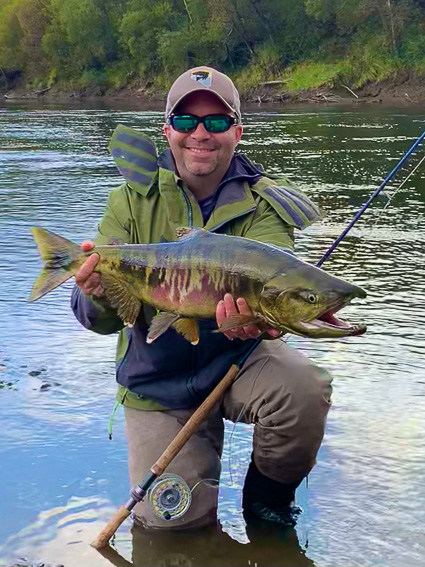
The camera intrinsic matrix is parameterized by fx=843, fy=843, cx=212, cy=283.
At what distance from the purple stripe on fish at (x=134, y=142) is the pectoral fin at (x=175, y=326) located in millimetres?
967

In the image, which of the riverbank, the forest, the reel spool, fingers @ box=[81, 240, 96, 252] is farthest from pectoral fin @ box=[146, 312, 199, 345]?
the forest

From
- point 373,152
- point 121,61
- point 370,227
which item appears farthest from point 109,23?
point 370,227

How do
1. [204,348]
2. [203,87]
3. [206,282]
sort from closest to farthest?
[206,282] → [204,348] → [203,87]

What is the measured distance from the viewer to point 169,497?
3.74 meters

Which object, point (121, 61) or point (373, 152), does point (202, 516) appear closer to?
point (373, 152)

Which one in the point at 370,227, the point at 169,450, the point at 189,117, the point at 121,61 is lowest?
the point at 121,61

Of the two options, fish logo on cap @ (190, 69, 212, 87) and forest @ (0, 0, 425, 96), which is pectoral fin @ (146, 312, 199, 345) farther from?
forest @ (0, 0, 425, 96)

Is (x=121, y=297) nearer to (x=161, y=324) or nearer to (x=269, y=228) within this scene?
(x=161, y=324)

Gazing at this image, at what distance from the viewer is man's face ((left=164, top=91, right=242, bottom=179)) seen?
3.95 metres

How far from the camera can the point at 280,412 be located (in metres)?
3.64

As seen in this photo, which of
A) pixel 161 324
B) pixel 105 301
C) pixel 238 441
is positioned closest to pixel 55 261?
pixel 105 301

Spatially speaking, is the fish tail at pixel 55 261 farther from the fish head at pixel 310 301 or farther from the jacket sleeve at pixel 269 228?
the fish head at pixel 310 301

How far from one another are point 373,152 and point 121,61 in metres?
54.8

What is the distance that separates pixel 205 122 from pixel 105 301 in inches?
38.8
